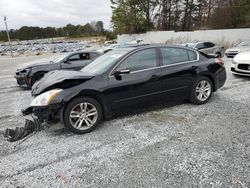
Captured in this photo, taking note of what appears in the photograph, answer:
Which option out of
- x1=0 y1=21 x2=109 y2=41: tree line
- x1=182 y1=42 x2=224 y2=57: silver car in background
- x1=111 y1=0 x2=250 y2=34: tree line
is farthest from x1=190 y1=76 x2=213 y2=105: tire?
x1=0 y1=21 x2=109 y2=41: tree line

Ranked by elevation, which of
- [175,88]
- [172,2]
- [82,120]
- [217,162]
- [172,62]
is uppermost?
[172,2]

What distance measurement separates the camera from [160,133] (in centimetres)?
368

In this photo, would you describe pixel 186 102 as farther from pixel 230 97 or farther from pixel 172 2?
pixel 172 2

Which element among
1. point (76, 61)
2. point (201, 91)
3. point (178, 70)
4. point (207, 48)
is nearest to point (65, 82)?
point (178, 70)

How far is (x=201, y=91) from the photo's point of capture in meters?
4.96

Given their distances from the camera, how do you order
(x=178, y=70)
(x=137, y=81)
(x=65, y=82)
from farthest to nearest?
(x=178, y=70)
(x=137, y=81)
(x=65, y=82)

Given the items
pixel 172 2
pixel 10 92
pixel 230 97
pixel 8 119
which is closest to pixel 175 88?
pixel 230 97

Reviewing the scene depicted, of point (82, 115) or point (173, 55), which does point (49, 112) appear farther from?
point (173, 55)

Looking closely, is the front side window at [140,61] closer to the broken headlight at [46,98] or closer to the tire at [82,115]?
the tire at [82,115]

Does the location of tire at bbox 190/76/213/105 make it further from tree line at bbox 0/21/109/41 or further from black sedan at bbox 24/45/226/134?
tree line at bbox 0/21/109/41

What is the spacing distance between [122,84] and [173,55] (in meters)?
1.44

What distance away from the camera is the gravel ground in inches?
100

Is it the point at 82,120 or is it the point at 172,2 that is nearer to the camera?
the point at 82,120

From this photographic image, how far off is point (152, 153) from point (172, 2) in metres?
40.3
